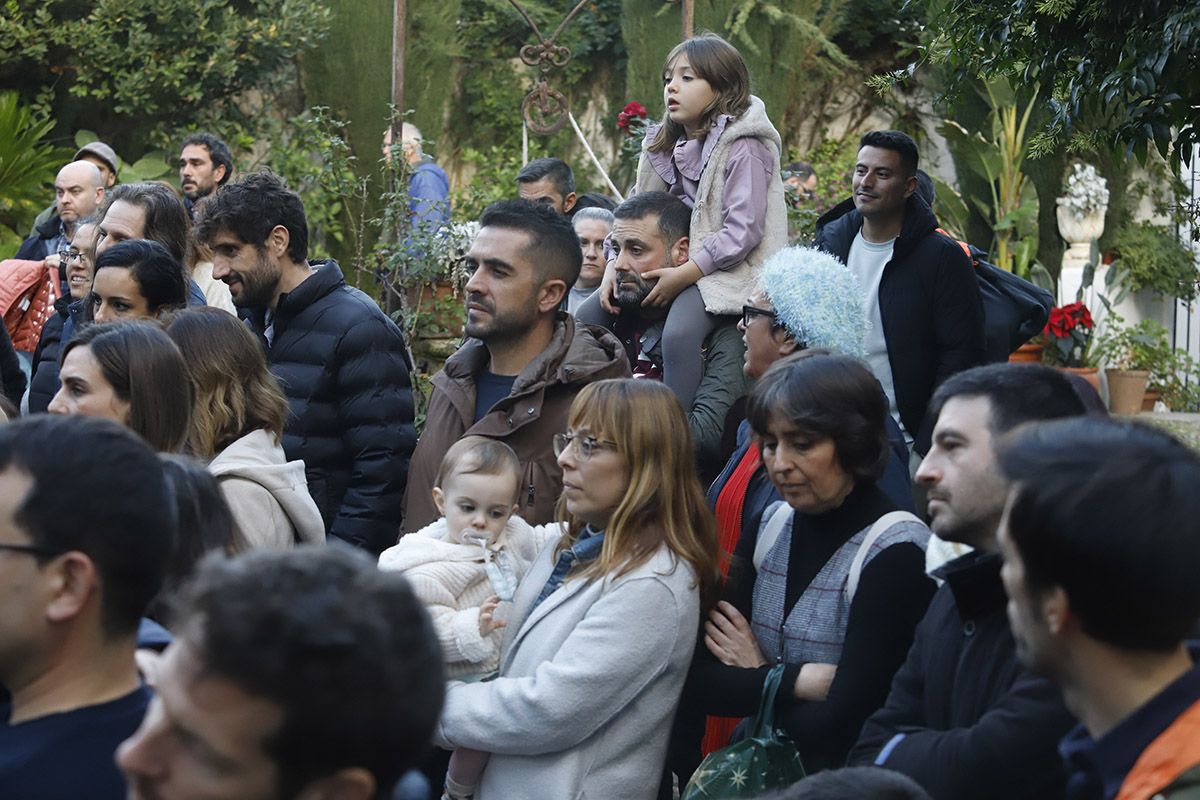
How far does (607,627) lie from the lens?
337cm

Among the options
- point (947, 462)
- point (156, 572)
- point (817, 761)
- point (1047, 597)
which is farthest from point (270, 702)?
point (817, 761)

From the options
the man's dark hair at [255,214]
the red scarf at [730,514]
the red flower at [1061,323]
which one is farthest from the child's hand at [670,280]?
the red flower at [1061,323]

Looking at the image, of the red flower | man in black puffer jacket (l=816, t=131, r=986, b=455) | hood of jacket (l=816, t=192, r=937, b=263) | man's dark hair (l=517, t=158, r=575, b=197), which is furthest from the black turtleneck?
the red flower

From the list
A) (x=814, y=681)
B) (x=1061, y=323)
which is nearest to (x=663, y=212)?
(x=814, y=681)

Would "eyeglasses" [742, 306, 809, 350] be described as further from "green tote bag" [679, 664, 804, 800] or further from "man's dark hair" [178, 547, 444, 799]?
"man's dark hair" [178, 547, 444, 799]

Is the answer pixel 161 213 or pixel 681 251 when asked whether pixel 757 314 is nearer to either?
pixel 681 251

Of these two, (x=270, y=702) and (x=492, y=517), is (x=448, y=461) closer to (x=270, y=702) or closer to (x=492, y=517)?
(x=492, y=517)

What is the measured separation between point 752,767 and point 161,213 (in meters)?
3.77

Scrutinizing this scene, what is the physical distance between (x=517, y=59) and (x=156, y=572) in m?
13.9

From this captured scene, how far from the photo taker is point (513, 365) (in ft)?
15.4

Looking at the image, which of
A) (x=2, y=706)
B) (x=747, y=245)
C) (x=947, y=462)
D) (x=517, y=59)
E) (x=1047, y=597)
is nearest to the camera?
(x=1047, y=597)

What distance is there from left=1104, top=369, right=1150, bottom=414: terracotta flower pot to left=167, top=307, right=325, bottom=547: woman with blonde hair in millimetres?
9561

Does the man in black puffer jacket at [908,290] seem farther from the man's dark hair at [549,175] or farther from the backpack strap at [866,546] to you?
the man's dark hair at [549,175]

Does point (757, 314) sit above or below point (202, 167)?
above
